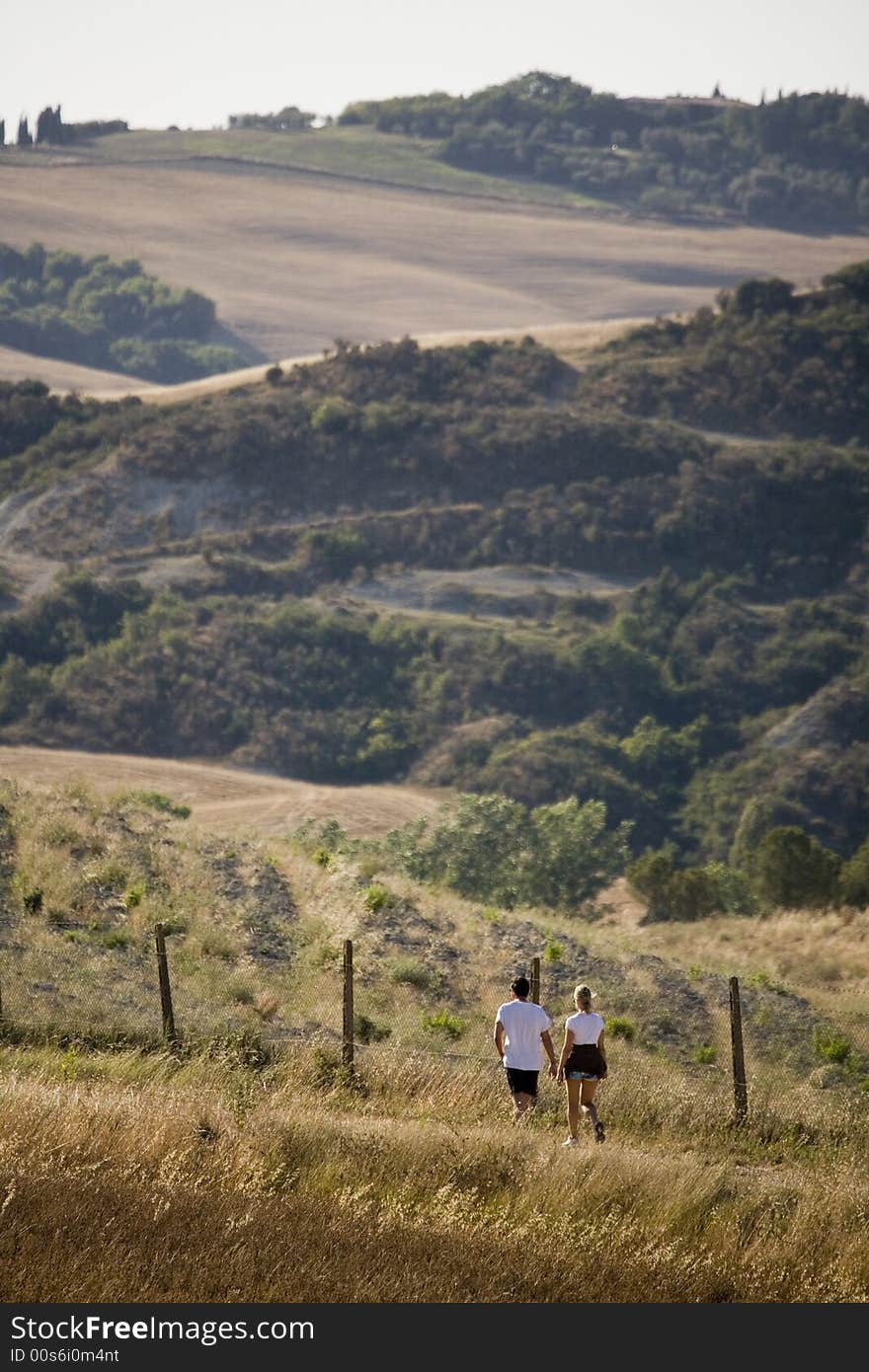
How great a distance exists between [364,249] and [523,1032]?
571ft

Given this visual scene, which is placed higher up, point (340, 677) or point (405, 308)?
point (405, 308)

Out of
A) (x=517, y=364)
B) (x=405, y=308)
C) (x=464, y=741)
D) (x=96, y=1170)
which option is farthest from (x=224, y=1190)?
(x=405, y=308)

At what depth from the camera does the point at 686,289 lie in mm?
173750

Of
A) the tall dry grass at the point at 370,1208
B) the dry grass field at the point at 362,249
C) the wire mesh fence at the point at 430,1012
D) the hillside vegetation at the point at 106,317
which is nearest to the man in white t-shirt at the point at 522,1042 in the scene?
the tall dry grass at the point at 370,1208

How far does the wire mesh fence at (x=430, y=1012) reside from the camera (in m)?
14.1

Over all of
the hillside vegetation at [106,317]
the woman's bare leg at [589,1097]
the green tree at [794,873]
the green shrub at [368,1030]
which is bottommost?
the green tree at [794,873]

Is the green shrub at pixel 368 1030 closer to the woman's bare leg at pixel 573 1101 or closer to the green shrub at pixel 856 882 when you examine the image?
the woman's bare leg at pixel 573 1101

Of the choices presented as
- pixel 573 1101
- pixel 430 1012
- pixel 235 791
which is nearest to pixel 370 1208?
pixel 573 1101

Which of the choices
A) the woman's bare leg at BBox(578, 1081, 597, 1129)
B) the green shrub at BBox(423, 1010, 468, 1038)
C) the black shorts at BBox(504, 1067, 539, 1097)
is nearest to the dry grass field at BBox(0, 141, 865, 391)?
the green shrub at BBox(423, 1010, 468, 1038)

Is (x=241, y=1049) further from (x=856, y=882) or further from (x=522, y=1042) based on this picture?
(x=856, y=882)

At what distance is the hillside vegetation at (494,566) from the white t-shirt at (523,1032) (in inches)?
1597

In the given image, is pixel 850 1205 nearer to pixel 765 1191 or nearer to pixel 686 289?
pixel 765 1191

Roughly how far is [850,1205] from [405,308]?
161724mm

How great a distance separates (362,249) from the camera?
588 ft
